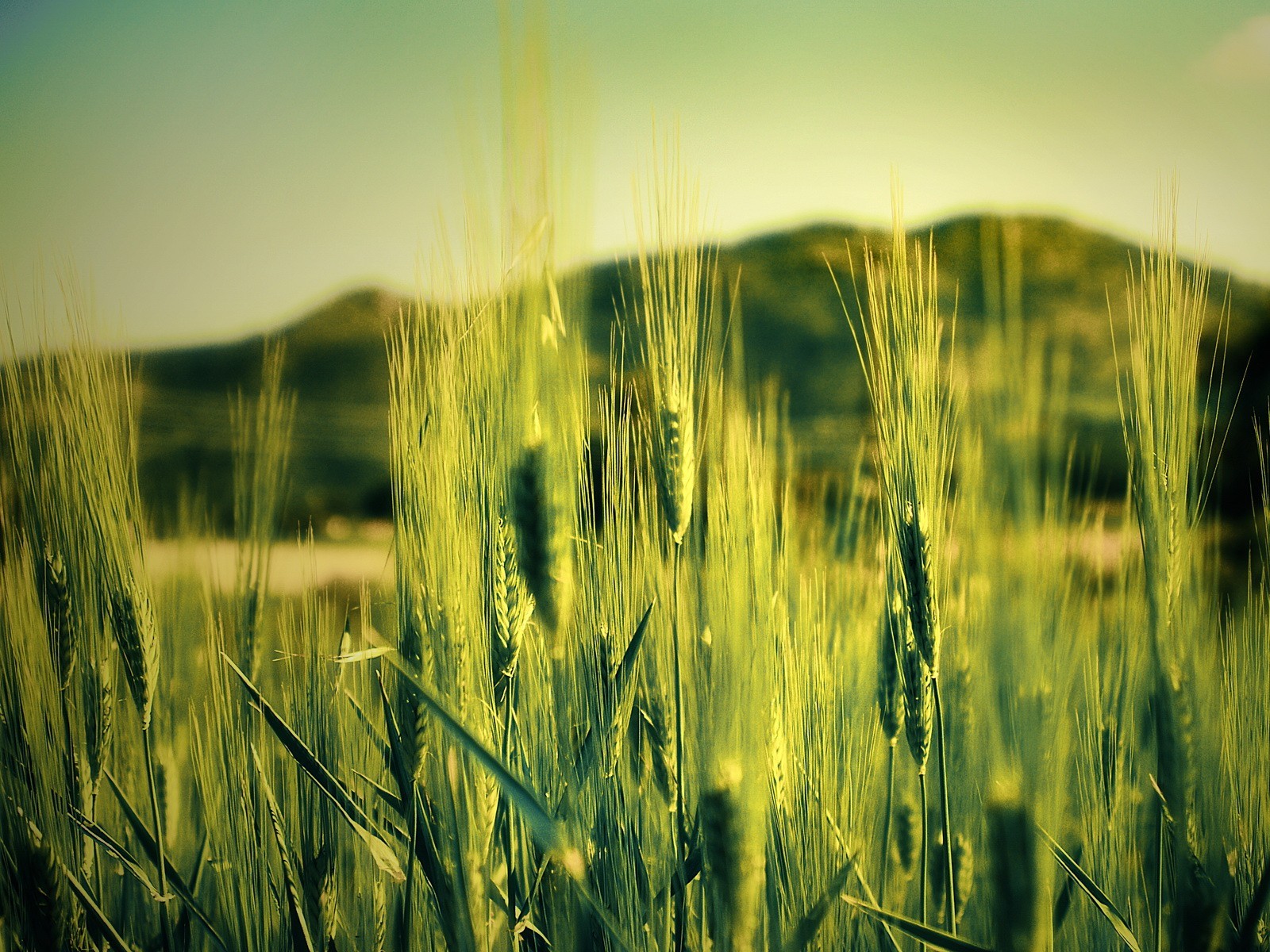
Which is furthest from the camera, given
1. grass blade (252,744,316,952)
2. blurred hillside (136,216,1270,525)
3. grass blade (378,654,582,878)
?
blurred hillside (136,216,1270,525)

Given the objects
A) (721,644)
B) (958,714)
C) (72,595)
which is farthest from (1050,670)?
(72,595)

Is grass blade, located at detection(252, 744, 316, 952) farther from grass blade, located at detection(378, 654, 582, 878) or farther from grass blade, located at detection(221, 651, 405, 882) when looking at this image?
grass blade, located at detection(378, 654, 582, 878)

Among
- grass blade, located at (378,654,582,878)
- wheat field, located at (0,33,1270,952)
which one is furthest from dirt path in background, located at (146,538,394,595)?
grass blade, located at (378,654,582,878)

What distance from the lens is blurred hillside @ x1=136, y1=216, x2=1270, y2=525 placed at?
2.02ft

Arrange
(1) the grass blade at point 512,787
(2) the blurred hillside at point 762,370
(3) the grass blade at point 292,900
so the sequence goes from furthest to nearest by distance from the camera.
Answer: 1. (2) the blurred hillside at point 762,370
2. (3) the grass blade at point 292,900
3. (1) the grass blade at point 512,787

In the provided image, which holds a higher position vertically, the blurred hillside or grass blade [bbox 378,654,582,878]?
the blurred hillside

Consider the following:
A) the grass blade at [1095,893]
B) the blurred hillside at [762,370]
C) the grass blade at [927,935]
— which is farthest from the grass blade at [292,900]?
the grass blade at [1095,893]

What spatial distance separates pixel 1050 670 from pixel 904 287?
0.29 meters

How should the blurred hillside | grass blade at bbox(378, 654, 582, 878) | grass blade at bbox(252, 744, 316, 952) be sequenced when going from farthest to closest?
1. the blurred hillside
2. grass blade at bbox(252, 744, 316, 952)
3. grass blade at bbox(378, 654, 582, 878)

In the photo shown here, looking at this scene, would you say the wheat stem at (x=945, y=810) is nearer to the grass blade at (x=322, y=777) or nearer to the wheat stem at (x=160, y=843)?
the grass blade at (x=322, y=777)

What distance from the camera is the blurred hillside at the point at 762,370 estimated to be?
0.61 m

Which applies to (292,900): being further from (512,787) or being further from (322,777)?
(512,787)

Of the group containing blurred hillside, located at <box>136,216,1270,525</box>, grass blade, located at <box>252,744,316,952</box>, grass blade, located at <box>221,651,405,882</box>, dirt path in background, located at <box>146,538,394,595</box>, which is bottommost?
grass blade, located at <box>252,744,316,952</box>

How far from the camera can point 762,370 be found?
0.59 m
